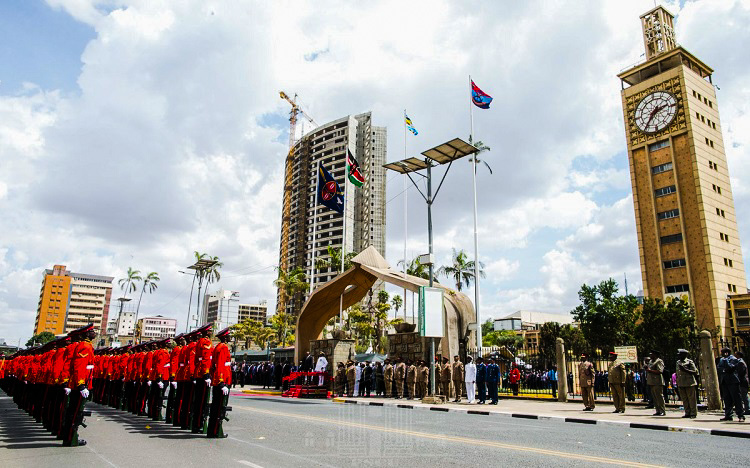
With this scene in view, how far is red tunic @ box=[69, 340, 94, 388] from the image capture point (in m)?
8.68

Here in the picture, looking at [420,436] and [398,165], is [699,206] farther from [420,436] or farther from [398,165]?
[420,436]

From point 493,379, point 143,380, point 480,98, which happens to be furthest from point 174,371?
point 480,98

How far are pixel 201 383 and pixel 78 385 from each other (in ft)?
6.68

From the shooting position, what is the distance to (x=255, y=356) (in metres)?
48.7

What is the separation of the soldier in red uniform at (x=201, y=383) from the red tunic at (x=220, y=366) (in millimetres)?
183

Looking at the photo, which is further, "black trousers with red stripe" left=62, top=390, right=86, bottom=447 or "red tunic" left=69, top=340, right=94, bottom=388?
"red tunic" left=69, top=340, right=94, bottom=388

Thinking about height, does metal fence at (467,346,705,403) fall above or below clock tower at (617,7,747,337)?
below

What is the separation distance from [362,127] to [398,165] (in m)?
106

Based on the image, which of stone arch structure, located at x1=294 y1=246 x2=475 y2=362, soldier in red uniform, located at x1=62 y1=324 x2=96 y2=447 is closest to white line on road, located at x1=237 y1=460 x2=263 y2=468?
soldier in red uniform, located at x1=62 y1=324 x2=96 y2=447

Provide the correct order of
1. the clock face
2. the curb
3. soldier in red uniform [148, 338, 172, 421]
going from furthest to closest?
the clock face, soldier in red uniform [148, 338, 172, 421], the curb

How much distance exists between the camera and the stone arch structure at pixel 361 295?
22219 millimetres

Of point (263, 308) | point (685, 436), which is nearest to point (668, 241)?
point (685, 436)

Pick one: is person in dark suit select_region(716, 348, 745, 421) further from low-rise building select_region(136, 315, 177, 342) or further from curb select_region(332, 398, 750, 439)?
low-rise building select_region(136, 315, 177, 342)

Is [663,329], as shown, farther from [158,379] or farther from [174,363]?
[174,363]
